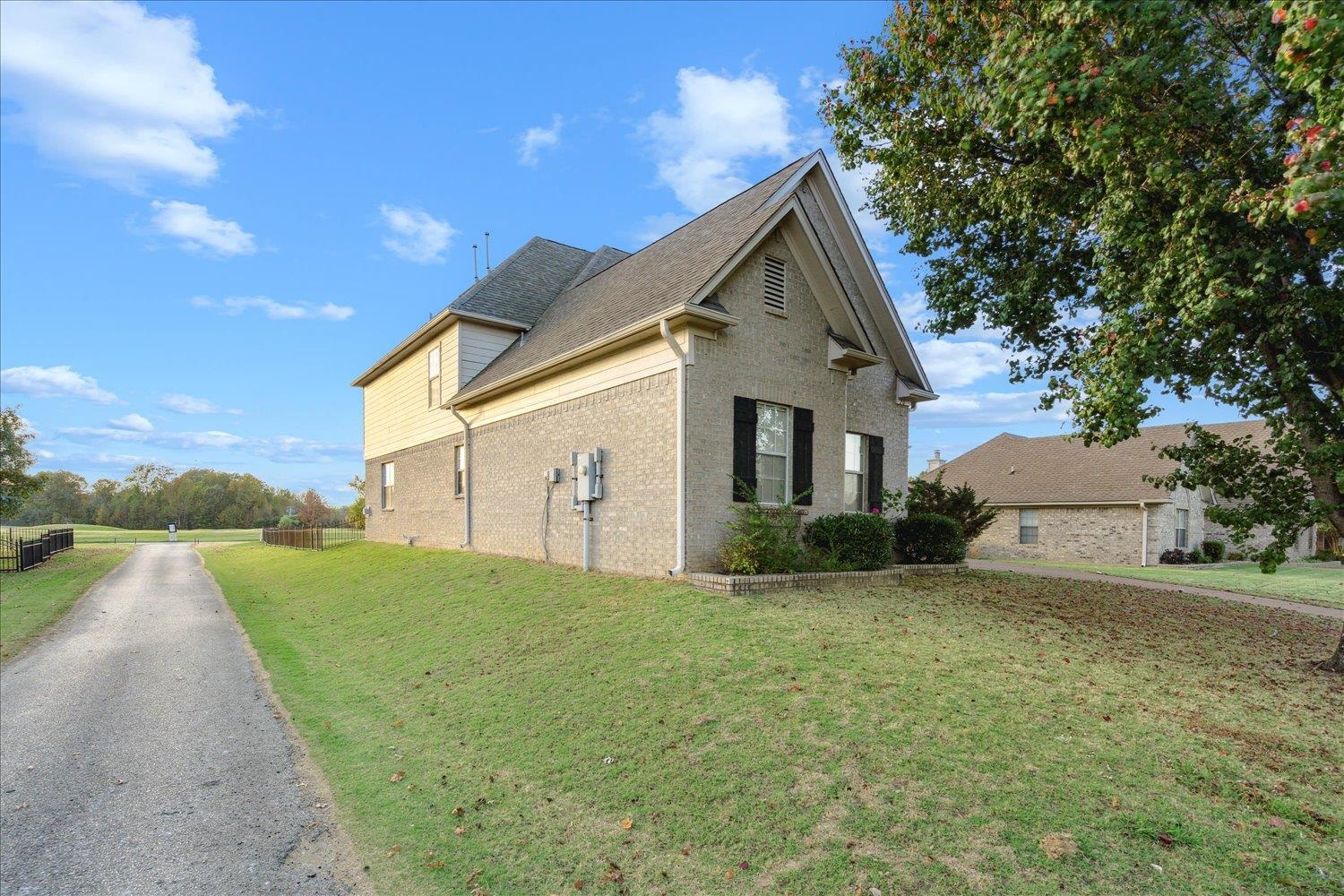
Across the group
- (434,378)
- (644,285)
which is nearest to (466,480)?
(434,378)

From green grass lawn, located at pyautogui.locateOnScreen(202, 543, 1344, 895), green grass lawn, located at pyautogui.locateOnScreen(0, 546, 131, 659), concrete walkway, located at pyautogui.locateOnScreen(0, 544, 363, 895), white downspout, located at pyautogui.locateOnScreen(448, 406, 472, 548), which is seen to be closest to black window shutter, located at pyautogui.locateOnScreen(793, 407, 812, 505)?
green grass lawn, located at pyautogui.locateOnScreen(202, 543, 1344, 895)

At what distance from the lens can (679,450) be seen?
34.7 ft

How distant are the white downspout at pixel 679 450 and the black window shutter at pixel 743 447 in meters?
1.03

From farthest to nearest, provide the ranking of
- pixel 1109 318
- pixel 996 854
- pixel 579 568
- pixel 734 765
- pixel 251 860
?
pixel 579 568 < pixel 1109 318 < pixel 734 765 < pixel 251 860 < pixel 996 854

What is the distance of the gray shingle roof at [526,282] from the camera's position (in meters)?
18.3

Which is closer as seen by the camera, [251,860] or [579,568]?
[251,860]

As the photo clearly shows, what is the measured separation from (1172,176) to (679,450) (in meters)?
6.73

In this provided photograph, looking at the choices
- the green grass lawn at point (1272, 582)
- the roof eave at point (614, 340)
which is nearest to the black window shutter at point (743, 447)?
the roof eave at point (614, 340)

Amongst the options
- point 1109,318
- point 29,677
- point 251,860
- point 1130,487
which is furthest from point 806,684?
point 1130,487

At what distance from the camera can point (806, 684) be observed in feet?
20.4

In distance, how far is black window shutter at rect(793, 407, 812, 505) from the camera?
40.0 feet

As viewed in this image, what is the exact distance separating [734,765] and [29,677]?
9926mm

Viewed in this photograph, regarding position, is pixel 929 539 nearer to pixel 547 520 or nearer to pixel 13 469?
pixel 547 520

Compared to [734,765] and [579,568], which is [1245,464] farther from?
[579,568]
